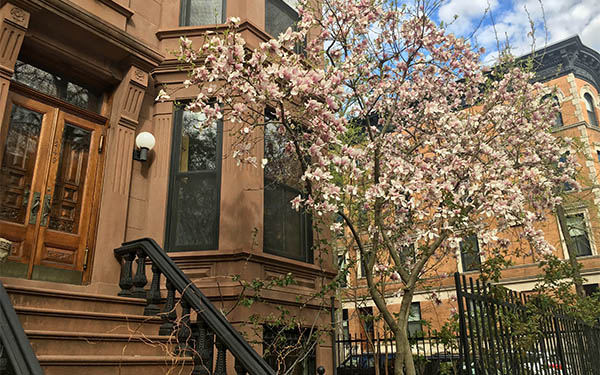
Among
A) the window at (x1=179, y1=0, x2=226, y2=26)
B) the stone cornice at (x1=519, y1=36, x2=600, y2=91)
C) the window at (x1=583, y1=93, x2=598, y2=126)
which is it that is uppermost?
the stone cornice at (x1=519, y1=36, x2=600, y2=91)

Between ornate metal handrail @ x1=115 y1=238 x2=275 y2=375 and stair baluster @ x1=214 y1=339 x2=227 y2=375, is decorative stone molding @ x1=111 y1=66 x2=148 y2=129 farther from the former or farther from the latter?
stair baluster @ x1=214 y1=339 x2=227 y2=375

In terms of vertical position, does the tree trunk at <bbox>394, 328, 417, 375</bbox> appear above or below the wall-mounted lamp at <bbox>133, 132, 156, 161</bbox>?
below

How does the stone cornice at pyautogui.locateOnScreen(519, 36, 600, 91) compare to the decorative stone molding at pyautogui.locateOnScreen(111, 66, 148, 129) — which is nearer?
the decorative stone molding at pyautogui.locateOnScreen(111, 66, 148, 129)

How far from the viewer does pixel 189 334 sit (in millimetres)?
4934

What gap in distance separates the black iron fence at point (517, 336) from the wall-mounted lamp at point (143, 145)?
4732 mm

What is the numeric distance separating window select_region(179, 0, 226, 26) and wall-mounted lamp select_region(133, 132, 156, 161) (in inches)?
89.3

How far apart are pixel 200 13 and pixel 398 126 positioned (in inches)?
156

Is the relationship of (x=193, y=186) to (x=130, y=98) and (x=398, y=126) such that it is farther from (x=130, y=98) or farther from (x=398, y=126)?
(x=398, y=126)

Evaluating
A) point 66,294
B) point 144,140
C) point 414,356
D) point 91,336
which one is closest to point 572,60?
point 414,356

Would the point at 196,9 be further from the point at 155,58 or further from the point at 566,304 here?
the point at 566,304

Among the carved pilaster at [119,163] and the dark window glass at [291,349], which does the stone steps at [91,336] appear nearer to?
the carved pilaster at [119,163]

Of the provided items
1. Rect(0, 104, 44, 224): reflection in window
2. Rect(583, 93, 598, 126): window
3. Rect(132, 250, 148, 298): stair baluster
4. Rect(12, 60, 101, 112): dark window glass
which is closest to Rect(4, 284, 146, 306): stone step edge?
Rect(132, 250, 148, 298): stair baluster

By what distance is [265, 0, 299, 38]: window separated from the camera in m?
8.39

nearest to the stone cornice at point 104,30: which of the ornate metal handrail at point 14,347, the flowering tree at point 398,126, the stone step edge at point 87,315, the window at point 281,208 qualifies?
the flowering tree at point 398,126
